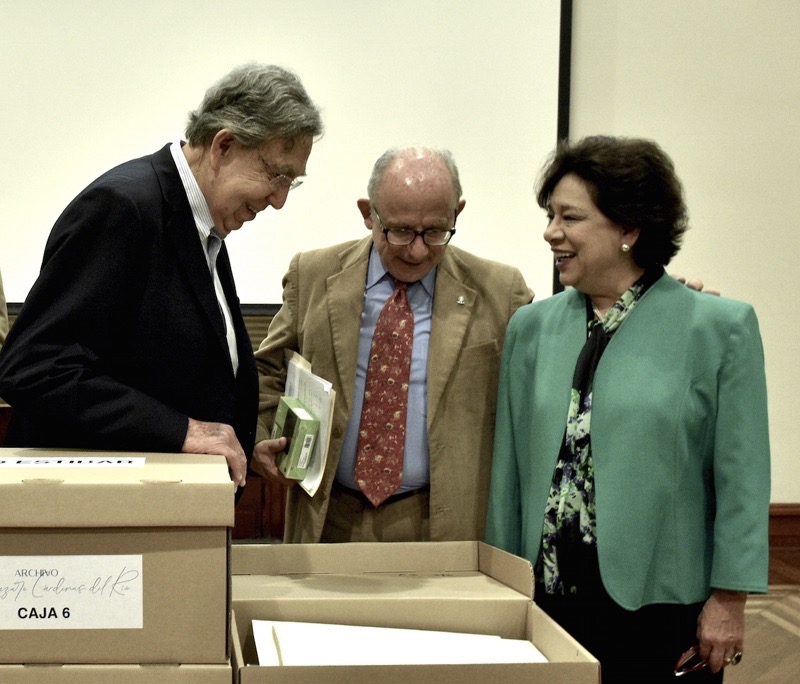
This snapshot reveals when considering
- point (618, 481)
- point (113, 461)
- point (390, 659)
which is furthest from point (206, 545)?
point (618, 481)

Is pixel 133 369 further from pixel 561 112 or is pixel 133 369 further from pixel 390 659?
pixel 561 112

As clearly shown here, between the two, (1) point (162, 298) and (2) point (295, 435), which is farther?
(2) point (295, 435)

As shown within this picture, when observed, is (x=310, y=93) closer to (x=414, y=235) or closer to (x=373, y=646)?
(x=414, y=235)

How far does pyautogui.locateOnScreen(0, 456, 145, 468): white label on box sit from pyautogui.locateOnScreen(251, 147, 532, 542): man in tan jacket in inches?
30.8

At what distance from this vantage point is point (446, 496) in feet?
6.56

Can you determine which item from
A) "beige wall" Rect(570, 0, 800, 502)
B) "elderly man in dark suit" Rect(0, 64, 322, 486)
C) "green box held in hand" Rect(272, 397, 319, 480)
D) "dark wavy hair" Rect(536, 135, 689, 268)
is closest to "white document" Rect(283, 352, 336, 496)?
"green box held in hand" Rect(272, 397, 319, 480)

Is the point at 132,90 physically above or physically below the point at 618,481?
above

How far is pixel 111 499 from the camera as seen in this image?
107 cm

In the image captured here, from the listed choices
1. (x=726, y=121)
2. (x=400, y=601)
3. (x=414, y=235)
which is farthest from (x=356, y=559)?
(x=726, y=121)

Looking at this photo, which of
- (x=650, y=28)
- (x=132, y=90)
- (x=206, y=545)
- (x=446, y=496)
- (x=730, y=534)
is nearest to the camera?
(x=206, y=545)

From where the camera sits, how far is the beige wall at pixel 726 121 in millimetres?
4207

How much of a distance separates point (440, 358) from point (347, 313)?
8.5 inches

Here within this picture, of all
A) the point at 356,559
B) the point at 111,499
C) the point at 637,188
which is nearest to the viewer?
the point at 111,499

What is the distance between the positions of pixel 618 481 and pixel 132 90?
2924 mm
